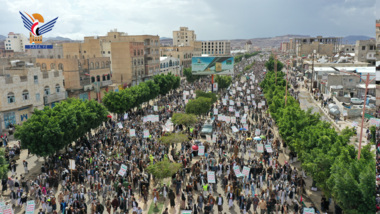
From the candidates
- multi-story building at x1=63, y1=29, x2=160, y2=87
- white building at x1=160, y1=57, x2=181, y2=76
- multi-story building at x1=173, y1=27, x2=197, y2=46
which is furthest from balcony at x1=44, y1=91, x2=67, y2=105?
multi-story building at x1=173, y1=27, x2=197, y2=46

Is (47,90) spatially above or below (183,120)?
above

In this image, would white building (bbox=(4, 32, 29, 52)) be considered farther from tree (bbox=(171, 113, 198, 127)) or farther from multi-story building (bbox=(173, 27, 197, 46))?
tree (bbox=(171, 113, 198, 127))

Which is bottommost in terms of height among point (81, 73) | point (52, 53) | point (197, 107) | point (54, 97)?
point (197, 107)

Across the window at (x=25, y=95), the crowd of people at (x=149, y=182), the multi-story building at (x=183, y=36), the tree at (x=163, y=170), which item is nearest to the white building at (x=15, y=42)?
the multi-story building at (x=183, y=36)

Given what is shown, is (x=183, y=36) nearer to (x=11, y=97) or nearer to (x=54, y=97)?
(x=54, y=97)

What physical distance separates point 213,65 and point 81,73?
24373 millimetres

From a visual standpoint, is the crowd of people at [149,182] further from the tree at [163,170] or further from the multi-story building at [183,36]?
the multi-story building at [183,36]

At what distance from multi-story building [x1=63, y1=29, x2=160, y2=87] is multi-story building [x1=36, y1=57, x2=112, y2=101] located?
25.5 feet

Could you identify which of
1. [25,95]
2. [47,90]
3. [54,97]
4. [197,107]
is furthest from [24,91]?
[197,107]

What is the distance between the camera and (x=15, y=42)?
575 ft

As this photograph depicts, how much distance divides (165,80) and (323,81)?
104 ft

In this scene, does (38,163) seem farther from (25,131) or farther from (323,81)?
(323,81)

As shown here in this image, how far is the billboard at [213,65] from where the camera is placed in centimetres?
5797

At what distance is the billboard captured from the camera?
58.0 meters
